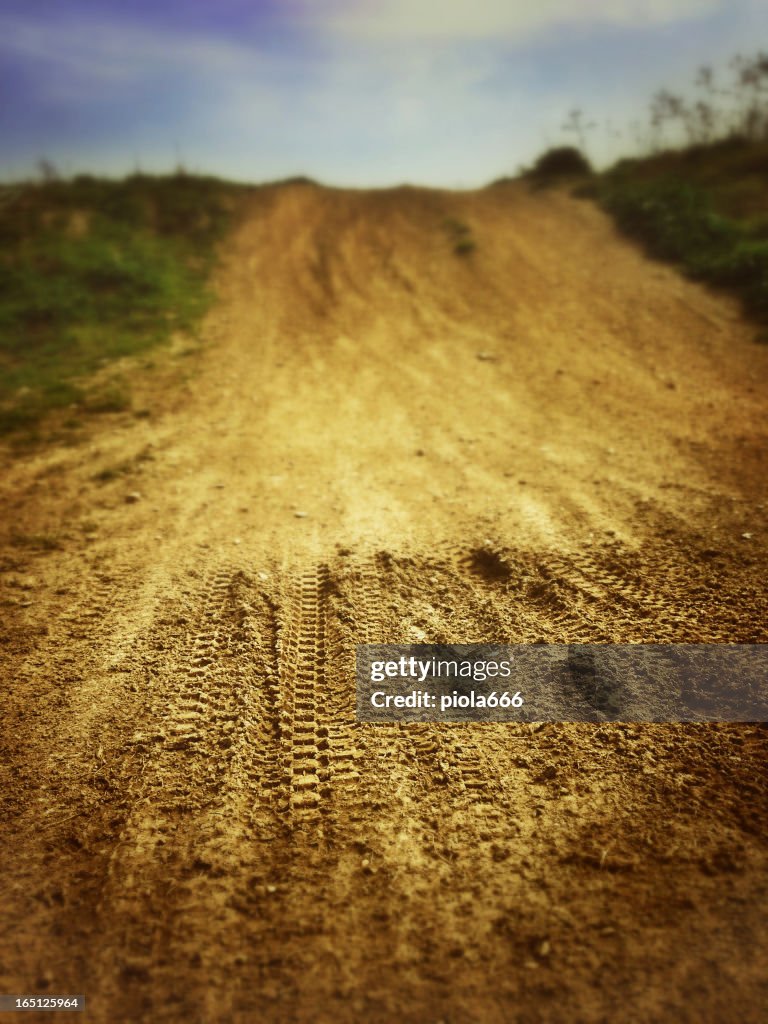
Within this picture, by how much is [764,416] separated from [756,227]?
5428mm

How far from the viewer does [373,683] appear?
308cm

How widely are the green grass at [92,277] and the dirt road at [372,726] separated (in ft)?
5.16

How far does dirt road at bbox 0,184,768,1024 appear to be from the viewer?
1.97 meters

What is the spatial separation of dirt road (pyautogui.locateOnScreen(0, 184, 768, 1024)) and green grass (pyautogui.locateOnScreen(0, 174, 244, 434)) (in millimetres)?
1572

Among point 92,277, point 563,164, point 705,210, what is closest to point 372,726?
point 92,277

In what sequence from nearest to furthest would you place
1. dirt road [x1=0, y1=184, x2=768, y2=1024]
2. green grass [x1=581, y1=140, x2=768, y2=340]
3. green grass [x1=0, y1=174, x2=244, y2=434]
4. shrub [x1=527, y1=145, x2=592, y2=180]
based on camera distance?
dirt road [x1=0, y1=184, x2=768, y2=1024] < green grass [x1=0, y1=174, x2=244, y2=434] < green grass [x1=581, y1=140, x2=768, y2=340] < shrub [x1=527, y1=145, x2=592, y2=180]

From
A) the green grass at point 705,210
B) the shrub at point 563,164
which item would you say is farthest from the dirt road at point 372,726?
the shrub at point 563,164

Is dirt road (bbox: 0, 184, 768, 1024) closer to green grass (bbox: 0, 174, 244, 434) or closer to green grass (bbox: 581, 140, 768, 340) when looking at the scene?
green grass (bbox: 0, 174, 244, 434)

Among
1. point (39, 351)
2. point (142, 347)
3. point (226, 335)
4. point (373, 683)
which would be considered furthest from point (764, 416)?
point (39, 351)

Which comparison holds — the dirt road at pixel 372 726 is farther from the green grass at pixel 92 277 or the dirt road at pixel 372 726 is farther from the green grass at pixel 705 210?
the green grass at pixel 705 210

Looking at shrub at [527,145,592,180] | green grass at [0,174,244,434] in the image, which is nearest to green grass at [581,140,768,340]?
shrub at [527,145,592,180]

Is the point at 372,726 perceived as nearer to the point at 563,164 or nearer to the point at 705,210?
the point at 705,210

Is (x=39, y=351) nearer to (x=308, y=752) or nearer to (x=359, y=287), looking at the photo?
(x=359, y=287)

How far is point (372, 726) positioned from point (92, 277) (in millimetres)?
10399
